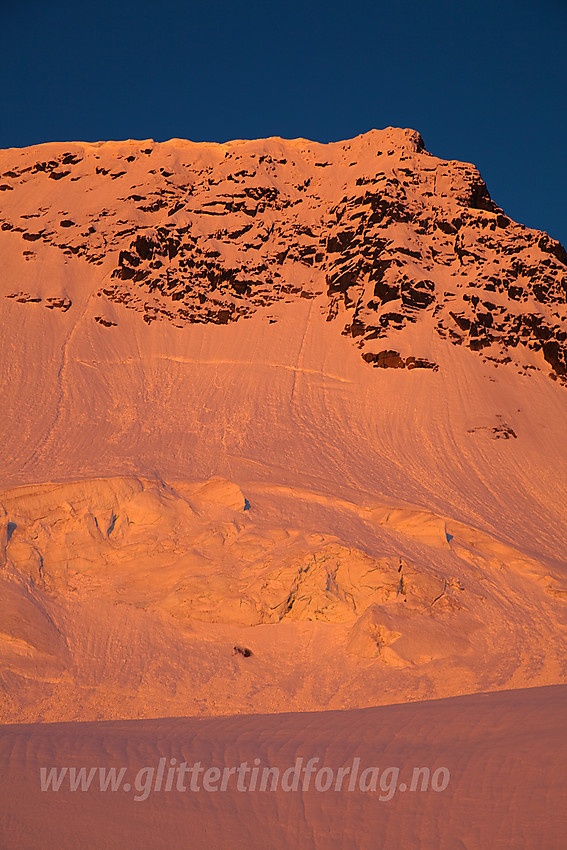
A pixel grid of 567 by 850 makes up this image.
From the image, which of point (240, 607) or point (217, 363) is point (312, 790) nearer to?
point (240, 607)

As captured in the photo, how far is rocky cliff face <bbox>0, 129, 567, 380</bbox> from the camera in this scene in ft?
201

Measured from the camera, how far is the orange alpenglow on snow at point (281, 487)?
16.0m

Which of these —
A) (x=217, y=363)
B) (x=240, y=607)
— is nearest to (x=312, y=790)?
(x=240, y=607)

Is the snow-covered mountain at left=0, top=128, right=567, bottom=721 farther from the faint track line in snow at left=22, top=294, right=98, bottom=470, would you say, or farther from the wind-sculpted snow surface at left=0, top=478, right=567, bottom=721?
the faint track line in snow at left=22, top=294, right=98, bottom=470

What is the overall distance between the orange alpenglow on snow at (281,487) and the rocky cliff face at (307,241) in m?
0.30

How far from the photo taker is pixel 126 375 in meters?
53.7

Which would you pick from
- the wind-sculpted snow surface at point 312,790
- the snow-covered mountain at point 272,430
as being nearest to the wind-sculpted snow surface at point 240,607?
the snow-covered mountain at point 272,430

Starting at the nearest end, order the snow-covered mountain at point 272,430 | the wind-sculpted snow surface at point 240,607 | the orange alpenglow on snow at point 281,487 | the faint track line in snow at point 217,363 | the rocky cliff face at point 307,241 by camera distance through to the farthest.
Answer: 1. the orange alpenglow on snow at point 281,487
2. the wind-sculpted snow surface at point 240,607
3. the snow-covered mountain at point 272,430
4. the faint track line in snow at point 217,363
5. the rocky cliff face at point 307,241

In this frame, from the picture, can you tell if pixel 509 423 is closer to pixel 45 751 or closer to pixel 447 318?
pixel 447 318

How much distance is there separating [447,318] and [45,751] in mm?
50720

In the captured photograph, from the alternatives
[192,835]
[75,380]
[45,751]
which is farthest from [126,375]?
[192,835]

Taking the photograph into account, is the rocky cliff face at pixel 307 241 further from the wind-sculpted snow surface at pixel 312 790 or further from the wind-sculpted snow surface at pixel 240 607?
the wind-sculpted snow surface at pixel 312 790

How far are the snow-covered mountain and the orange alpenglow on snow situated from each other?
0.53ft

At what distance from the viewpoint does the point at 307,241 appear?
229ft
